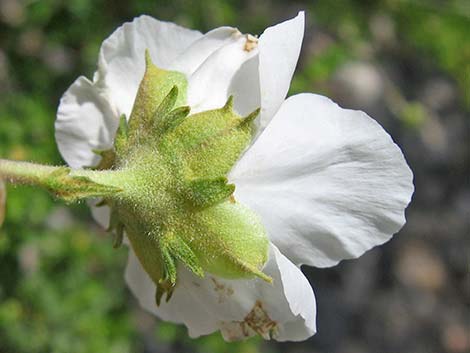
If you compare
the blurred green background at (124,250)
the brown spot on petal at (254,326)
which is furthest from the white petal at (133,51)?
the blurred green background at (124,250)

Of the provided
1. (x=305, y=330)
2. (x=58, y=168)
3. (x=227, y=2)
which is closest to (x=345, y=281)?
(x=227, y=2)

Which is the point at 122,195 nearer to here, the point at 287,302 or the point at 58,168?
the point at 58,168

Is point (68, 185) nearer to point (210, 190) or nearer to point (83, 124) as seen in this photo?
point (210, 190)

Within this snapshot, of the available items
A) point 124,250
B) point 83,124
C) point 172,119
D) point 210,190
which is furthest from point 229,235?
point 124,250

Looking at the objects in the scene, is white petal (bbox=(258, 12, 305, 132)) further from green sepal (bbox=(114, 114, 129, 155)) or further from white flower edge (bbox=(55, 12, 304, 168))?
green sepal (bbox=(114, 114, 129, 155))

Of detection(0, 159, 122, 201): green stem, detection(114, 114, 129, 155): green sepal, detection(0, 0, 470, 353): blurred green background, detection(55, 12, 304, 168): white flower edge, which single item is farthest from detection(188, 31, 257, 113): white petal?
detection(0, 0, 470, 353): blurred green background
